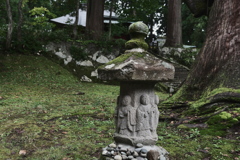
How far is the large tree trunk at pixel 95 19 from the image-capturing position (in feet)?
48.4

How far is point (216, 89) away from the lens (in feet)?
19.5

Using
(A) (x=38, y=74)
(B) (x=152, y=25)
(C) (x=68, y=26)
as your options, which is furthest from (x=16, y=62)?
(B) (x=152, y=25)

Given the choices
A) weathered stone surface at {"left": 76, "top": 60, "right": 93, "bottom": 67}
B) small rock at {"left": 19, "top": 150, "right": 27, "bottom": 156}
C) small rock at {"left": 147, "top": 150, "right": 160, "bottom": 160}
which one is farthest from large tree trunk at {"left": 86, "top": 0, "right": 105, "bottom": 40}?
small rock at {"left": 147, "top": 150, "right": 160, "bottom": 160}

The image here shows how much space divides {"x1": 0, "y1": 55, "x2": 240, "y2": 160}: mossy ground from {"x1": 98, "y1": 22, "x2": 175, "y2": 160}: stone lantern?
2.00 feet

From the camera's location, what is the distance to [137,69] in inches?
125

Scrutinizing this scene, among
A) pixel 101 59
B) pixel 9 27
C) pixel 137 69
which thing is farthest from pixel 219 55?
pixel 9 27

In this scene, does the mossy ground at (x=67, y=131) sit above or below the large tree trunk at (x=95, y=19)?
below

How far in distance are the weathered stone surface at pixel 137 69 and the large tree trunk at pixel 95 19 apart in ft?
38.1

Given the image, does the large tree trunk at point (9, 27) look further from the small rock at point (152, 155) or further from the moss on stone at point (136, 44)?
the small rock at point (152, 155)

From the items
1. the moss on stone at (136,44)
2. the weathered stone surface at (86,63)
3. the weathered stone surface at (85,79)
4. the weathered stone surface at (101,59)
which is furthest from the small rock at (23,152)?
the weathered stone surface at (101,59)

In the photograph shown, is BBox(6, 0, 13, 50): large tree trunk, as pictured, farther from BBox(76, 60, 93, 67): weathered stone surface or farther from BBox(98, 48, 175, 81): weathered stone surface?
BBox(98, 48, 175, 81): weathered stone surface

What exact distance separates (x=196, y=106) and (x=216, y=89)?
25.7 inches

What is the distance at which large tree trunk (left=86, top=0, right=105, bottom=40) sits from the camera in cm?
1475

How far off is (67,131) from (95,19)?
1107 centimetres
